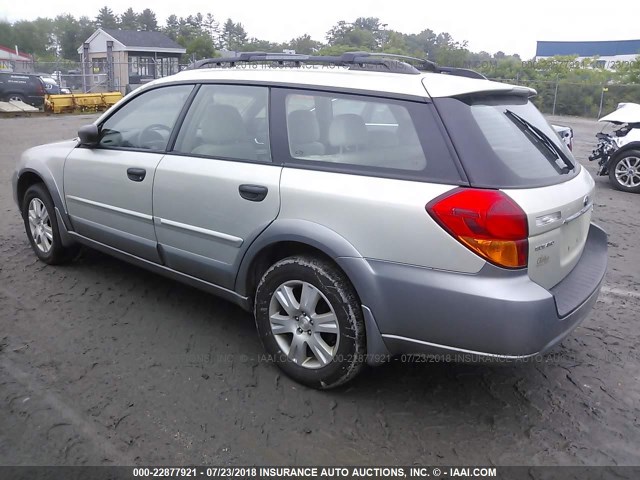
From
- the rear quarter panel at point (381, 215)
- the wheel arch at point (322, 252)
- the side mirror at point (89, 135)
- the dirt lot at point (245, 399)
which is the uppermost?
the side mirror at point (89, 135)

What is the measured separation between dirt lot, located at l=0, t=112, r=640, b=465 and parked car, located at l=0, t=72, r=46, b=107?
23423 mm

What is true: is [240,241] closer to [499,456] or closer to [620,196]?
[499,456]

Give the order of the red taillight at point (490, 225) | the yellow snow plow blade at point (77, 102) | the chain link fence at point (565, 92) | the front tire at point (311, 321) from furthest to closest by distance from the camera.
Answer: the chain link fence at point (565, 92), the yellow snow plow blade at point (77, 102), the front tire at point (311, 321), the red taillight at point (490, 225)

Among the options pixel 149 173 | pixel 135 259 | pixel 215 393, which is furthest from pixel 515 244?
pixel 135 259

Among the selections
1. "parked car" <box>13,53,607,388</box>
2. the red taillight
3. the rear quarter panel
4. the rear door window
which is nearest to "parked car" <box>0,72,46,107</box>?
"parked car" <box>13,53,607,388</box>

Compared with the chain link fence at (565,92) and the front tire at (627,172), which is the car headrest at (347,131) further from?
the chain link fence at (565,92)

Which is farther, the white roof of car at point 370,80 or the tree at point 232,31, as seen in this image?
the tree at point 232,31

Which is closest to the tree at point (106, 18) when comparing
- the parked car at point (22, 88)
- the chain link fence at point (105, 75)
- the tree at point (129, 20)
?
the tree at point (129, 20)

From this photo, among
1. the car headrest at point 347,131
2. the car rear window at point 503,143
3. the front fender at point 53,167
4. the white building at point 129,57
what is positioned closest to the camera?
the car rear window at point 503,143

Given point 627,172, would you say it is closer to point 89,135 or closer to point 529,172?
point 529,172

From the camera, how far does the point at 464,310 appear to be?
2.54 m

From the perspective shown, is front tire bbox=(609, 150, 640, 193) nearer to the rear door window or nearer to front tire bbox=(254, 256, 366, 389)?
the rear door window

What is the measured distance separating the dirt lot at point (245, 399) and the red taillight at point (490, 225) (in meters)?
0.96

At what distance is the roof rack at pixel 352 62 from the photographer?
3.29m
